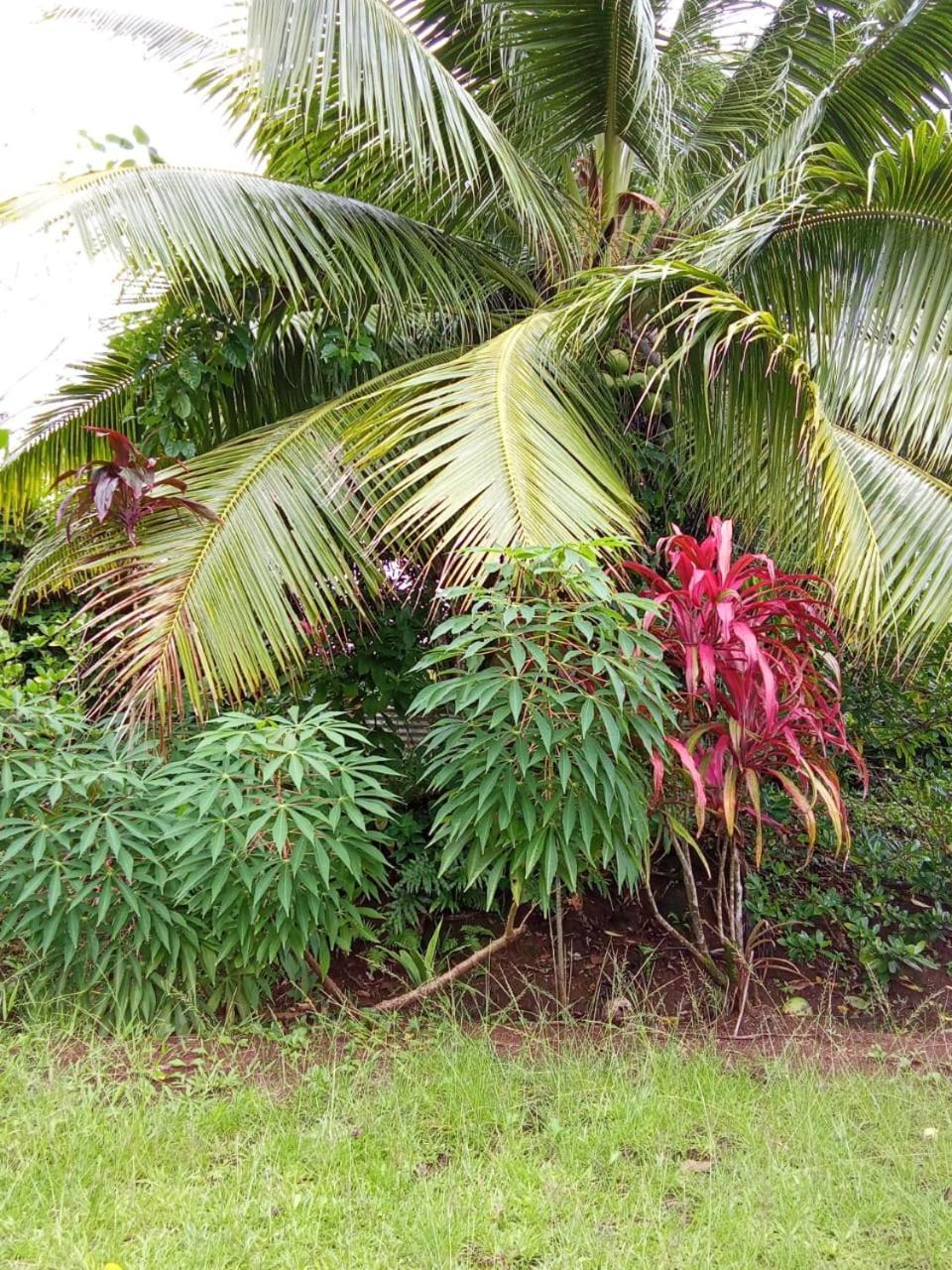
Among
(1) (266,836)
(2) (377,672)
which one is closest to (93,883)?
(1) (266,836)

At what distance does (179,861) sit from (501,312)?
9.54 ft

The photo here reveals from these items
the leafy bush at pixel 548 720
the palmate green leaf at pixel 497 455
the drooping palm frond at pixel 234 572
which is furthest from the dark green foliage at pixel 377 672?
the leafy bush at pixel 548 720

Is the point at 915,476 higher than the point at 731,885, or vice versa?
the point at 915,476

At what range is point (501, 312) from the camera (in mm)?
4379

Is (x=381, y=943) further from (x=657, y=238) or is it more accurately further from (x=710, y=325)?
(x=657, y=238)

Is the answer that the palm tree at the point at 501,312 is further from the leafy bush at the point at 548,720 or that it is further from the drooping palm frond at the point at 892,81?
the leafy bush at the point at 548,720

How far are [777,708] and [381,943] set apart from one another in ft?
5.68

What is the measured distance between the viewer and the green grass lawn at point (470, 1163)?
195 centimetres

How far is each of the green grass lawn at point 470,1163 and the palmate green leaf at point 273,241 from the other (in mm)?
2442

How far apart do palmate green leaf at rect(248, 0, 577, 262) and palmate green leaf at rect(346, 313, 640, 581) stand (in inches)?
26.8

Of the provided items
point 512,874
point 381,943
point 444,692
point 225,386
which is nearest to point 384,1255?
point 512,874

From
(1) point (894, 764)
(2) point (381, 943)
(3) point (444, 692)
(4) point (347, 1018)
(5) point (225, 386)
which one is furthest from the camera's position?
(1) point (894, 764)

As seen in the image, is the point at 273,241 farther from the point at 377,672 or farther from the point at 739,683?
the point at 739,683

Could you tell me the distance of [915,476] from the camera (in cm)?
331
